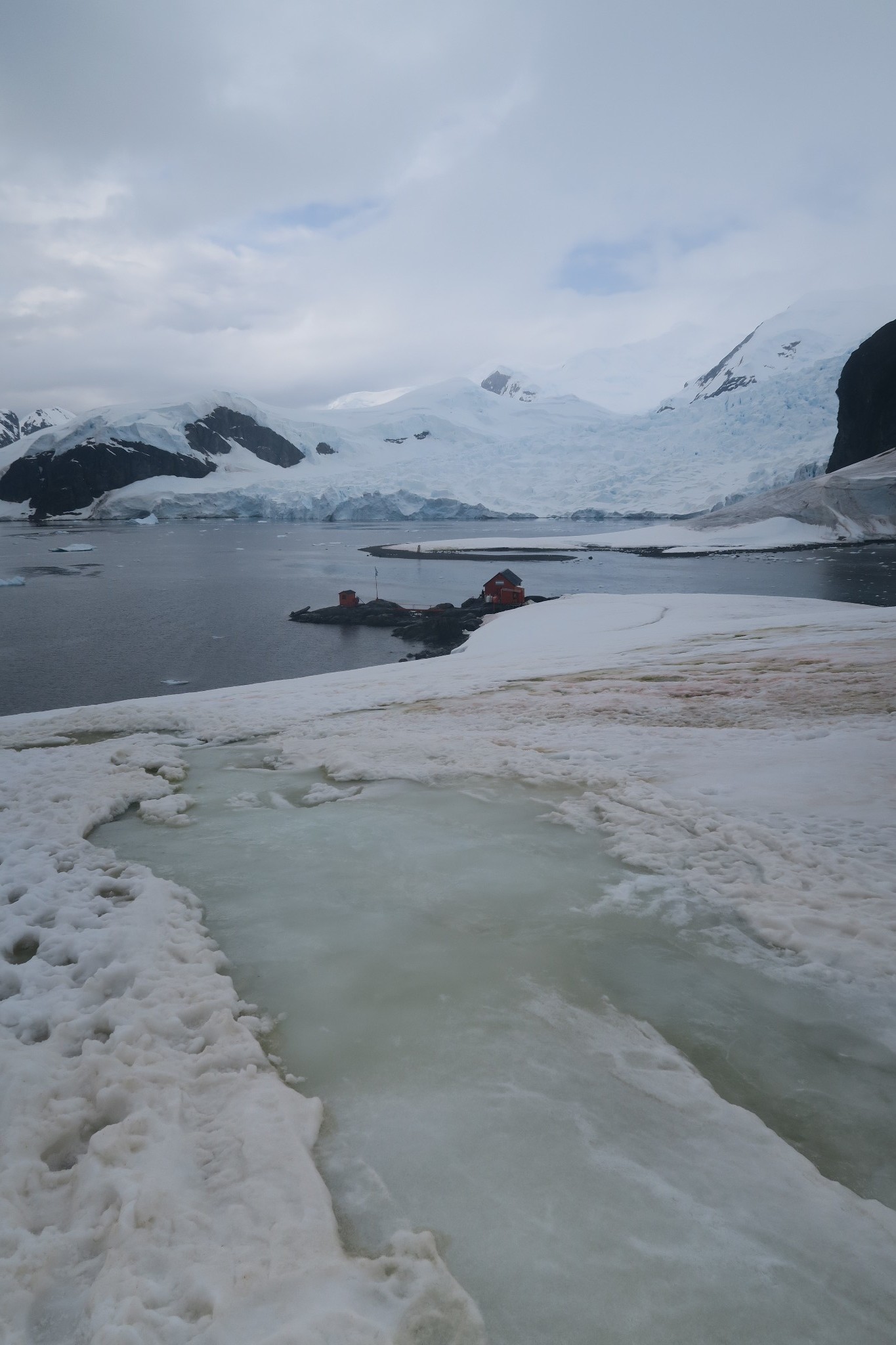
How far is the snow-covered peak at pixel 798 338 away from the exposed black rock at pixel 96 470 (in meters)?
95.5

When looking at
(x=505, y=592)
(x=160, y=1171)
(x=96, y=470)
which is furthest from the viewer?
(x=96, y=470)

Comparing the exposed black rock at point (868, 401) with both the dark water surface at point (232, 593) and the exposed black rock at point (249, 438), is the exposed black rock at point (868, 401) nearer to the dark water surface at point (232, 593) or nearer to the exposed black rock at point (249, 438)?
the dark water surface at point (232, 593)

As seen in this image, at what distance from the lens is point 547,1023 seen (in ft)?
10.6

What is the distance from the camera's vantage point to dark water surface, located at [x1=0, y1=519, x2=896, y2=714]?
2356 cm

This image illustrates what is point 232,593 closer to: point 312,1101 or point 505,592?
point 505,592

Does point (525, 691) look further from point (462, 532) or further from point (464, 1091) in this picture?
point (462, 532)

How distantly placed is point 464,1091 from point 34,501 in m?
147

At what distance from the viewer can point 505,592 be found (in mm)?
32406

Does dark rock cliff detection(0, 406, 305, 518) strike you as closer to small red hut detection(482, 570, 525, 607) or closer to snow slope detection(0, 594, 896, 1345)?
small red hut detection(482, 570, 525, 607)

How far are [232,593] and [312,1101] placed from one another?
38752 millimetres

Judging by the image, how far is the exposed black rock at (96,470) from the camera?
398 ft

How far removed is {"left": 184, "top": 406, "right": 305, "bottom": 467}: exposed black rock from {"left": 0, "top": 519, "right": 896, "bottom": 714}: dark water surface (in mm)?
70212

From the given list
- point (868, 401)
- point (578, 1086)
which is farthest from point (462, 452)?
point (578, 1086)

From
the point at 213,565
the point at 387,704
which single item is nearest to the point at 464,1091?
the point at 387,704
